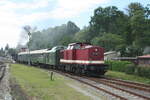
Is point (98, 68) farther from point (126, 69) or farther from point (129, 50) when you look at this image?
point (129, 50)

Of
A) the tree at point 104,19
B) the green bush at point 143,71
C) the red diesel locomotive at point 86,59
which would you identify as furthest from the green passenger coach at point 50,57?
the tree at point 104,19

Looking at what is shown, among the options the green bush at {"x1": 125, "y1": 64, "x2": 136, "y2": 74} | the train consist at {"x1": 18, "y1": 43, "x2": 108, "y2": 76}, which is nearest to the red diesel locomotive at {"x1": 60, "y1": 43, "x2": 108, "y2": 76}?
the train consist at {"x1": 18, "y1": 43, "x2": 108, "y2": 76}

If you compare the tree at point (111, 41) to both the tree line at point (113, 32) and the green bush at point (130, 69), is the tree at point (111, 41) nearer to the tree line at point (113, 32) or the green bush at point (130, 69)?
the tree line at point (113, 32)

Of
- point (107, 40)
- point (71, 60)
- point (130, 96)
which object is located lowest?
point (130, 96)

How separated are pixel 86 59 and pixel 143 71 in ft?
18.7

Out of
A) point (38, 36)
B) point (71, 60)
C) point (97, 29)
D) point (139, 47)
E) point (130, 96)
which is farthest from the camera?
point (38, 36)

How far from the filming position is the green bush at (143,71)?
31.0 meters

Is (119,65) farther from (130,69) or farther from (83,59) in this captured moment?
(83,59)

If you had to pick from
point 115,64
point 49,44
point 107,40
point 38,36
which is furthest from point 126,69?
point 38,36

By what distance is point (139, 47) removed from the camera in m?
68.4

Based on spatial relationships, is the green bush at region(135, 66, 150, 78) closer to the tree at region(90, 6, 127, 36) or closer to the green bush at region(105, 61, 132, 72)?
the green bush at region(105, 61, 132, 72)

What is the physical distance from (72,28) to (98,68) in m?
116

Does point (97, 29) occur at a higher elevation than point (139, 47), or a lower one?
higher

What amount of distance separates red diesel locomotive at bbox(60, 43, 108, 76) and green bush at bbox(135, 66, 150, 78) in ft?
11.9
